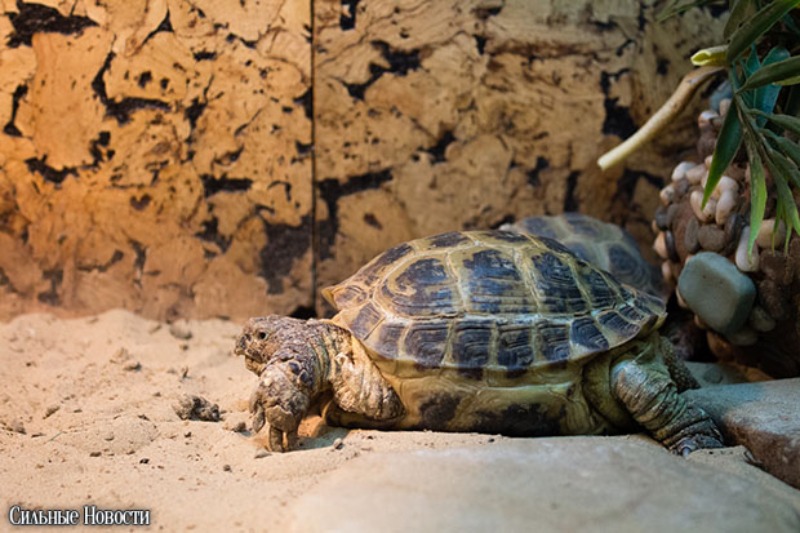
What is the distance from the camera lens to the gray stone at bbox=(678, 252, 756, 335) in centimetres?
337

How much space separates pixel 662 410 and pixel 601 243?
4.37 feet

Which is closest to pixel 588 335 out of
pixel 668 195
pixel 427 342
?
pixel 427 342

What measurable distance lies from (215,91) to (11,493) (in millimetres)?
2231

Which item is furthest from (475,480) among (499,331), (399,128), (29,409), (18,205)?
(18,205)

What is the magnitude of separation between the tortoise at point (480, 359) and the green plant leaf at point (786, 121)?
0.85 meters

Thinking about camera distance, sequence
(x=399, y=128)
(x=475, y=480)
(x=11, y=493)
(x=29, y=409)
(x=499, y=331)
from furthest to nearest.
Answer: (x=399, y=128) → (x=29, y=409) → (x=499, y=331) → (x=11, y=493) → (x=475, y=480)

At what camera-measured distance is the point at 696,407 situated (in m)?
2.98

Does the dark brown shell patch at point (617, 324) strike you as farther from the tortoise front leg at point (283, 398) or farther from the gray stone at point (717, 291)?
the tortoise front leg at point (283, 398)

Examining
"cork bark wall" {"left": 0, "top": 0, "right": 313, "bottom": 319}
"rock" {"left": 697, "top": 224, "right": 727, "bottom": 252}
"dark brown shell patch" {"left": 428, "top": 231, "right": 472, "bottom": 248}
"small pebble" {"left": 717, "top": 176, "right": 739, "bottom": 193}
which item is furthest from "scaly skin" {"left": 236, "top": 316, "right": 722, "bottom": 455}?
"cork bark wall" {"left": 0, "top": 0, "right": 313, "bottom": 319}

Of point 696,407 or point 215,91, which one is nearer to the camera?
point 696,407

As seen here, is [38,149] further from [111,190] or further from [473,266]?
[473,266]

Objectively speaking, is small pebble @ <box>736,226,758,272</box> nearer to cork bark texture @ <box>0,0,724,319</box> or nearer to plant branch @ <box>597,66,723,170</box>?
plant branch @ <box>597,66,723,170</box>

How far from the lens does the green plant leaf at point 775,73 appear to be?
280cm

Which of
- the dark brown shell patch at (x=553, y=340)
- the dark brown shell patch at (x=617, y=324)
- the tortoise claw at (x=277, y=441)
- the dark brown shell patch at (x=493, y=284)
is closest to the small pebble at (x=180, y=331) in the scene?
the tortoise claw at (x=277, y=441)
